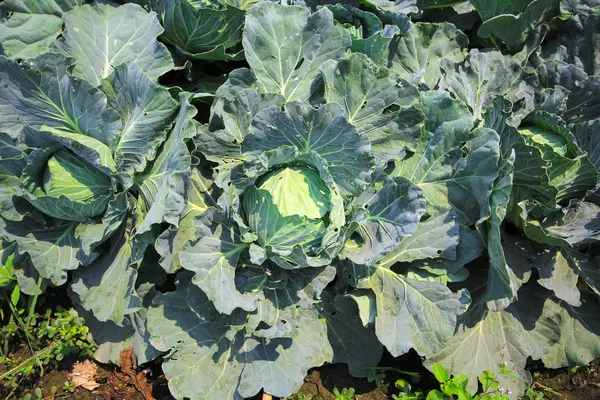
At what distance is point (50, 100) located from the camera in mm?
3084

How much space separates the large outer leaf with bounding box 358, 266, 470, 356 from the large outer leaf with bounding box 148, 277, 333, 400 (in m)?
0.42

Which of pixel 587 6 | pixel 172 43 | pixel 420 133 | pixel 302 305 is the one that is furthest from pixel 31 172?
pixel 587 6

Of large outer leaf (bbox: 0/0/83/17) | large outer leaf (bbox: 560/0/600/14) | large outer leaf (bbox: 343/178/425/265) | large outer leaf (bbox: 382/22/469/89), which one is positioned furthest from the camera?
large outer leaf (bbox: 560/0/600/14)

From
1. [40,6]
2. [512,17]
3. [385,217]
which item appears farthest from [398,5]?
[40,6]

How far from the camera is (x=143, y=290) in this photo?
337cm

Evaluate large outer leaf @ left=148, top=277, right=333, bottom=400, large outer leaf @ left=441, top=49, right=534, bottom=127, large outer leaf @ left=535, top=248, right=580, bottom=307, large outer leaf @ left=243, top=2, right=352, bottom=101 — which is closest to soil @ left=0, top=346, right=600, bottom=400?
large outer leaf @ left=148, top=277, right=333, bottom=400

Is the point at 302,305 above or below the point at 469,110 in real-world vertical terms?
below

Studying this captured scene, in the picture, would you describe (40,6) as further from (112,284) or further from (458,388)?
(458,388)

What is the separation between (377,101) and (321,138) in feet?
1.66

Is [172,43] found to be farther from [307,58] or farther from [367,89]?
[367,89]

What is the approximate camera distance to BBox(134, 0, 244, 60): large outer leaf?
133 inches

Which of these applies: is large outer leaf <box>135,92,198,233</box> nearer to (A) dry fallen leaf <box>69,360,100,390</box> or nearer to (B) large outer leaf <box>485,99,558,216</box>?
(A) dry fallen leaf <box>69,360,100,390</box>

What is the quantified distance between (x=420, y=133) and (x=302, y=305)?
125cm

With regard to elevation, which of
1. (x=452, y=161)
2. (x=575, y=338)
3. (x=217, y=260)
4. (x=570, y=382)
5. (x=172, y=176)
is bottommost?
(x=570, y=382)
